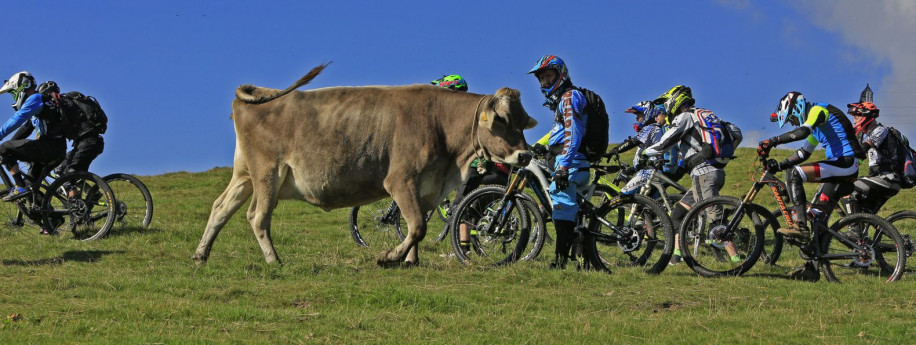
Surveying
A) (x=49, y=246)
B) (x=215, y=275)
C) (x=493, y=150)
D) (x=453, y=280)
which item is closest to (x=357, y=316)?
(x=453, y=280)

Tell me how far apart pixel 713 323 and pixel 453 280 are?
290 centimetres

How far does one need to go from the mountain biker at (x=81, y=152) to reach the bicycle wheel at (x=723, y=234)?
8.61m

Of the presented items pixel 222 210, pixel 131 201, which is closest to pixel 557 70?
pixel 222 210

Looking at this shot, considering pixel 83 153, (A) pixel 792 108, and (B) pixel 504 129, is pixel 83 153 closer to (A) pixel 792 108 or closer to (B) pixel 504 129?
(B) pixel 504 129

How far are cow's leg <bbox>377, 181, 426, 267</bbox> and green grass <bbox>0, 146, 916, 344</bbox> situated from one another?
0.23 meters

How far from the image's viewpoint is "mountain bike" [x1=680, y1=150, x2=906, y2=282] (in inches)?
447

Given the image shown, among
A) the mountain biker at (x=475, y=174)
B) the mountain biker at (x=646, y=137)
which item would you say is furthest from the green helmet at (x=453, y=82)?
the mountain biker at (x=646, y=137)

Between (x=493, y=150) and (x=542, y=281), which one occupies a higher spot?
(x=493, y=150)

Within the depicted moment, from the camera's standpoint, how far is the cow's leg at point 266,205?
11.8 meters

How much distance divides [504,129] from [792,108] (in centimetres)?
348

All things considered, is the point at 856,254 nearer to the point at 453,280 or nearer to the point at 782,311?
the point at 782,311

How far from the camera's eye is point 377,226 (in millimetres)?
14703

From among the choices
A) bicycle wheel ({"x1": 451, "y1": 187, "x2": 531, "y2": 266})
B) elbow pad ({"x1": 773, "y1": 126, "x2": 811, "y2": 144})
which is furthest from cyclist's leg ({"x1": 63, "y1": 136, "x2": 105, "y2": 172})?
elbow pad ({"x1": 773, "y1": 126, "x2": 811, "y2": 144})

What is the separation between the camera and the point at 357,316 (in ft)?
27.6
